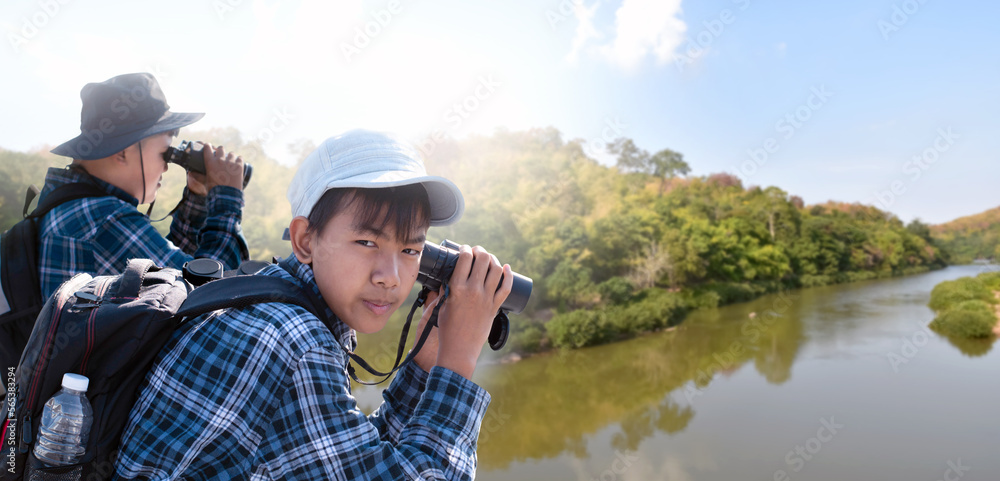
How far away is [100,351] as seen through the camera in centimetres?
60

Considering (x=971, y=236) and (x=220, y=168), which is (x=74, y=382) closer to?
(x=220, y=168)

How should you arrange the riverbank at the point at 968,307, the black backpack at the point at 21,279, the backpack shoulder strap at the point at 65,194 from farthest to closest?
1. the riverbank at the point at 968,307
2. the backpack shoulder strap at the point at 65,194
3. the black backpack at the point at 21,279

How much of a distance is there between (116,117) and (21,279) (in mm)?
374

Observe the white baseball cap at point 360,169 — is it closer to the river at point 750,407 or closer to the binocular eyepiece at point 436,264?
the binocular eyepiece at point 436,264

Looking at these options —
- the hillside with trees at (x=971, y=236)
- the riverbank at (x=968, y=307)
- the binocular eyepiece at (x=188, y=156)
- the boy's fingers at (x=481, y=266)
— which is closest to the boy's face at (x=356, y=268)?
the boy's fingers at (x=481, y=266)

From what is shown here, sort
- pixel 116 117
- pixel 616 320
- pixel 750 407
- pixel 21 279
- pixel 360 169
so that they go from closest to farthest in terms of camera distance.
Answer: pixel 360 169 → pixel 21 279 → pixel 116 117 → pixel 750 407 → pixel 616 320

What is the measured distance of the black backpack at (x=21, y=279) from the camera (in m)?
0.98

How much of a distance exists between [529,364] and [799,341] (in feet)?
28.7

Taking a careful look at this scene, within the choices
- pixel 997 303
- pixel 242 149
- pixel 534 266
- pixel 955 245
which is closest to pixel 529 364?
pixel 534 266

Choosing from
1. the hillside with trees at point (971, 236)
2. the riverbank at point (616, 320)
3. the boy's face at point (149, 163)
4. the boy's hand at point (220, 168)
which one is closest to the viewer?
the boy's face at point (149, 163)

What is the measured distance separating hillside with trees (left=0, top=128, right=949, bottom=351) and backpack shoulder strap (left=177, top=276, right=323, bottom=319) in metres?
7.44

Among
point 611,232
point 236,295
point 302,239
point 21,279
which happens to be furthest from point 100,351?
point 611,232

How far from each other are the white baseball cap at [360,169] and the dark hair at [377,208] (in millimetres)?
15

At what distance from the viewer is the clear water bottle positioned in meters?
0.56
